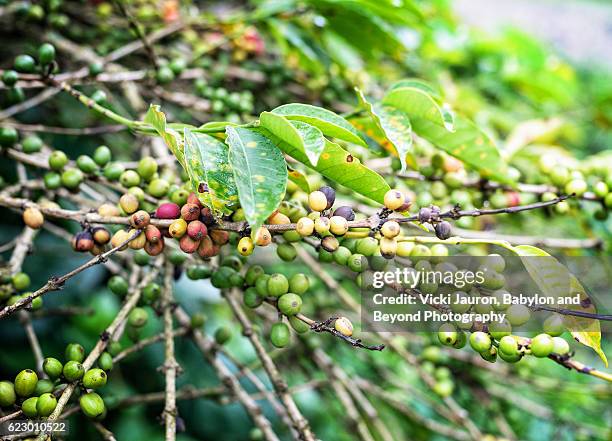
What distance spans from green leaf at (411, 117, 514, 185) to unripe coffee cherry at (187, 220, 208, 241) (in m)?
0.46

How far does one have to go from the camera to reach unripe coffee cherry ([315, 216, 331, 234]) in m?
0.73

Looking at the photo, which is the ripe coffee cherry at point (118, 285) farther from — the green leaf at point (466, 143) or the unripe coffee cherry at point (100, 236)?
the green leaf at point (466, 143)

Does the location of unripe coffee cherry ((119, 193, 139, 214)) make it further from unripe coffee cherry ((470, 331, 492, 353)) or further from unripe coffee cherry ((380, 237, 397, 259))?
unripe coffee cherry ((470, 331, 492, 353))

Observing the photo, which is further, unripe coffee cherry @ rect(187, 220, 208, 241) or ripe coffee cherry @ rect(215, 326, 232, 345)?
ripe coffee cherry @ rect(215, 326, 232, 345)

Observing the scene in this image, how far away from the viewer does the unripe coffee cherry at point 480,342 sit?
712 millimetres

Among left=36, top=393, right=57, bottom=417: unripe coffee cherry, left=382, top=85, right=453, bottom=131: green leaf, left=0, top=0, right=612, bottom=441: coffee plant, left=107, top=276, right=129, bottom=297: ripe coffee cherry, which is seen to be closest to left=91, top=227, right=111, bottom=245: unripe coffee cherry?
left=0, top=0, right=612, bottom=441: coffee plant

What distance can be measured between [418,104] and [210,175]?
418 mm

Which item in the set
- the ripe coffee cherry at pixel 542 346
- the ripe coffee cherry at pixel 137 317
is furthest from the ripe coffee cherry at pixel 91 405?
the ripe coffee cherry at pixel 542 346

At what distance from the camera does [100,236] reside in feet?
2.65

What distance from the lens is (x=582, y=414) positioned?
1722 mm

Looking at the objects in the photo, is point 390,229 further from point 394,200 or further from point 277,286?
point 277,286

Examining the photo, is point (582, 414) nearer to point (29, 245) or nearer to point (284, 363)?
point (284, 363)

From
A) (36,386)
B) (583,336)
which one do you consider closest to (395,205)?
(583,336)

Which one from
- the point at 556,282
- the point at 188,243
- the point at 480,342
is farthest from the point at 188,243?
the point at 556,282
